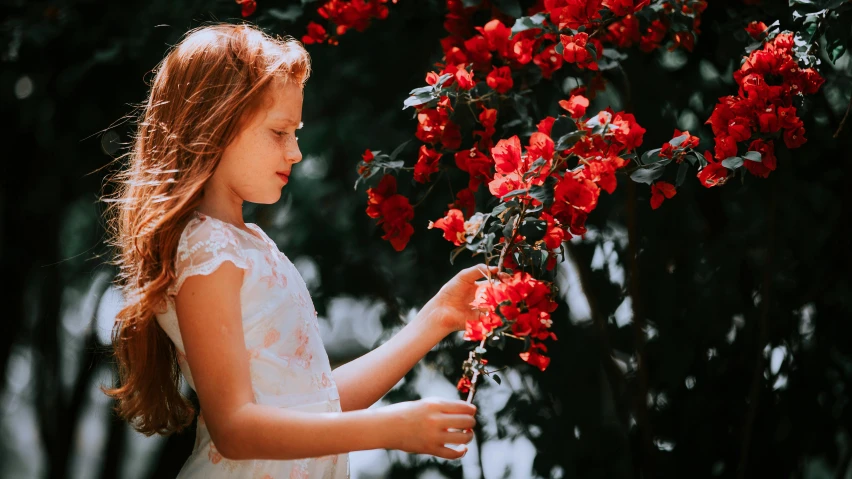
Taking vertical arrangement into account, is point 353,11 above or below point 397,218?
above

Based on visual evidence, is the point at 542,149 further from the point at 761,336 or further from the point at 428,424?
the point at 761,336

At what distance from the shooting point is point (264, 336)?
113cm

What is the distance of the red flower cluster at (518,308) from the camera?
3.66 ft

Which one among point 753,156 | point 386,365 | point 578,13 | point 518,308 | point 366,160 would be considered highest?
point 578,13

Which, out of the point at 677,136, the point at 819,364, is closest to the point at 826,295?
the point at 819,364

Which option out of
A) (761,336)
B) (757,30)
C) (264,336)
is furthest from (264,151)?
(761,336)

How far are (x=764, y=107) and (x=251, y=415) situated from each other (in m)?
0.88

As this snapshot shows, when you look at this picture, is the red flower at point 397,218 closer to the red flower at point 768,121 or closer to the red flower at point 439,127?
the red flower at point 439,127

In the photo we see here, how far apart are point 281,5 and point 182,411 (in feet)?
3.67

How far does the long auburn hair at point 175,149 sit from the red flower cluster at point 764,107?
64 centimetres

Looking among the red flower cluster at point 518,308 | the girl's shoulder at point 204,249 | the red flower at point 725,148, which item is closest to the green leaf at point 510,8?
the red flower at point 725,148

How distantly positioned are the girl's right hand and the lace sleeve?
0.92ft

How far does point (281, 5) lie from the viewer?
6.66 feet

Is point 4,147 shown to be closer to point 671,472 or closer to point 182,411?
point 182,411
